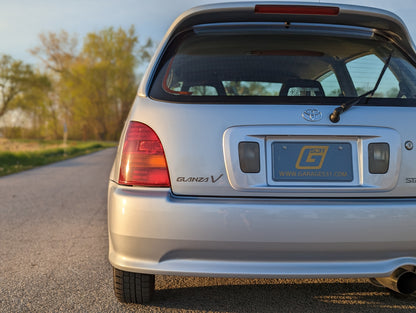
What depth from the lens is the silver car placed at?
81.7 inches

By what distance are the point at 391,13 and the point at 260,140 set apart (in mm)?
1056

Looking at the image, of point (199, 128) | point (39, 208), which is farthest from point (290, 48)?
point (39, 208)

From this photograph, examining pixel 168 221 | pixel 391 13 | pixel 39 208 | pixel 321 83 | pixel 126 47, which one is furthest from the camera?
pixel 126 47

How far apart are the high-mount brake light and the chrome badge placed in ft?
1.80

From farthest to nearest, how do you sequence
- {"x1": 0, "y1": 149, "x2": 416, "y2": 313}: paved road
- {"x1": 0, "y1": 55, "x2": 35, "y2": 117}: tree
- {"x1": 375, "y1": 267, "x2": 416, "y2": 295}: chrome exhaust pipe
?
{"x1": 0, "y1": 55, "x2": 35, "y2": 117}: tree, {"x1": 0, "y1": 149, "x2": 416, "y2": 313}: paved road, {"x1": 375, "y1": 267, "x2": 416, "y2": 295}: chrome exhaust pipe

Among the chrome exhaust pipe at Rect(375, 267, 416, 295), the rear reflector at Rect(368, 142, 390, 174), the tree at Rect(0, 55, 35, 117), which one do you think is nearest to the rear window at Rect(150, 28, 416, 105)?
the rear reflector at Rect(368, 142, 390, 174)

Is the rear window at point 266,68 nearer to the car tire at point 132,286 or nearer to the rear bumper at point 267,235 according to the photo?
the rear bumper at point 267,235

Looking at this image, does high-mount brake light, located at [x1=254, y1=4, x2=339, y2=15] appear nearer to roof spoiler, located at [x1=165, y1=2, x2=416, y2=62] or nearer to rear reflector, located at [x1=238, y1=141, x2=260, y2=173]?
roof spoiler, located at [x1=165, y1=2, x2=416, y2=62]

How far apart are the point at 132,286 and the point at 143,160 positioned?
0.76 metres

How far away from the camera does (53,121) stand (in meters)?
53.8

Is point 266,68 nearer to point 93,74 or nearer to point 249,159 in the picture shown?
point 249,159

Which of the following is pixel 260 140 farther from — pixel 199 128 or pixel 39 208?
pixel 39 208

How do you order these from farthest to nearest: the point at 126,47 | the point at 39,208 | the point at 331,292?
the point at 126,47 → the point at 39,208 → the point at 331,292

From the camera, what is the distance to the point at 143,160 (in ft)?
7.23
